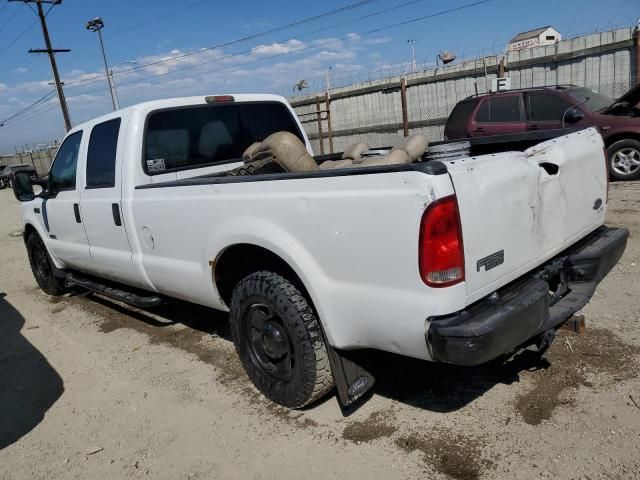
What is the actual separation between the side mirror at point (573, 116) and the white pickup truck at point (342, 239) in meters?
5.50

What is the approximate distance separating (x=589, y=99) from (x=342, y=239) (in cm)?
864

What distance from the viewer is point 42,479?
9.35 ft

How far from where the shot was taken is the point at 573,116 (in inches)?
319

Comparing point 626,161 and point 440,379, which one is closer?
point 440,379

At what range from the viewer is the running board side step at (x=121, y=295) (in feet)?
14.0

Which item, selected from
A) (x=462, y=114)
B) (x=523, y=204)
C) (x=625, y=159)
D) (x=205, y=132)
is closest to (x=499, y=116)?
(x=462, y=114)

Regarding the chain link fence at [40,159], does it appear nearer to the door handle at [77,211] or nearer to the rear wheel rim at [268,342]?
the door handle at [77,211]

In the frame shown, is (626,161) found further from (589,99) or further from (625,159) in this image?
(589,99)

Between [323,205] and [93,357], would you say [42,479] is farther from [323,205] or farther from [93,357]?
[323,205]

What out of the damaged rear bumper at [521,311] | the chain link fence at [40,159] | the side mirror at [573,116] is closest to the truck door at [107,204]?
the damaged rear bumper at [521,311]

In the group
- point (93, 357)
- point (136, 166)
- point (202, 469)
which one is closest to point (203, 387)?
point (202, 469)

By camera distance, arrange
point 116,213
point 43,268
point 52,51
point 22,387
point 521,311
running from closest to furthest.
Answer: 1. point 521,311
2. point 22,387
3. point 116,213
4. point 43,268
5. point 52,51

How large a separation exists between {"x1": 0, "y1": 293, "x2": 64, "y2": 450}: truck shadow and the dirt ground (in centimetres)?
2

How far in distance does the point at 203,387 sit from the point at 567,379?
7.88 ft
